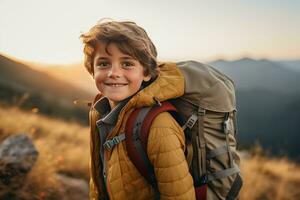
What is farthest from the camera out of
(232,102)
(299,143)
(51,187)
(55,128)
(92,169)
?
(299,143)

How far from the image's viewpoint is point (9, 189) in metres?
4.12

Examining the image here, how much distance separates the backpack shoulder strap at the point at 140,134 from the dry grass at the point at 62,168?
2.63 metres

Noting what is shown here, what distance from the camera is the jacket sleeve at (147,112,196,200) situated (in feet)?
6.59

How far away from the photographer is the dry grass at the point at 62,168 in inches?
176

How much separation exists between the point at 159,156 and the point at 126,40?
74 centimetres

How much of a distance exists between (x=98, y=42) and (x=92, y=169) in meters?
0.91

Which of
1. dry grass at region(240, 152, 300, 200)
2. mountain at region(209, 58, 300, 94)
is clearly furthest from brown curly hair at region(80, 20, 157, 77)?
mountain at region(209, 58, 300, 94)

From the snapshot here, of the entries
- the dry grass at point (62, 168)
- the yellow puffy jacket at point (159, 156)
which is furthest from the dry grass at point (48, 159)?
the yellow puffy jacket at point (159, 156)

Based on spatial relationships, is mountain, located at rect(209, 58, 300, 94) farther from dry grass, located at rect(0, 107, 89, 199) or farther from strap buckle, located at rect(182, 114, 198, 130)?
strap buckle, located at rect(182, 114, 198, 130)

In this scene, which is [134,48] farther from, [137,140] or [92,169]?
[92,169]

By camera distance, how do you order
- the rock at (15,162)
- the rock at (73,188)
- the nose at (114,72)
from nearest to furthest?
the nose at (114,72) → the rock at (15,162) → the rock at (73,188)

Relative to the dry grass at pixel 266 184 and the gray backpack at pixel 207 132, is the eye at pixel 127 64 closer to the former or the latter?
the gray backpack at pixel 207 132

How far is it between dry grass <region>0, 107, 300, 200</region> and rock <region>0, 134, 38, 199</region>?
165mm

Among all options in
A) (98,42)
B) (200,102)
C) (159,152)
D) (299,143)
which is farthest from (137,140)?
(299,143)
